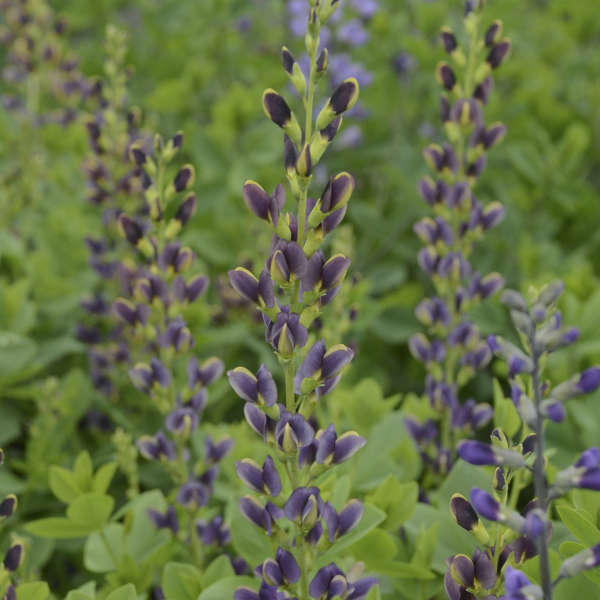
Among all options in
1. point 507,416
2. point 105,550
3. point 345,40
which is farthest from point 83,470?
point 345,40

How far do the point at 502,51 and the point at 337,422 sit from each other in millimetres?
927

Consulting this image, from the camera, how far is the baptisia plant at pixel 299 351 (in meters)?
1.03

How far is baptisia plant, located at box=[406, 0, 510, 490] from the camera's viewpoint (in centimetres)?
174

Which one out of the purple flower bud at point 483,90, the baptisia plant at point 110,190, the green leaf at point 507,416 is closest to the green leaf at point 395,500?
the green leaf at point 507,416

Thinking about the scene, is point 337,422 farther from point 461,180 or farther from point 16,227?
point 16,227

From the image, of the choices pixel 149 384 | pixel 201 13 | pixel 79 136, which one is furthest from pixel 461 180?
pixel 201 13

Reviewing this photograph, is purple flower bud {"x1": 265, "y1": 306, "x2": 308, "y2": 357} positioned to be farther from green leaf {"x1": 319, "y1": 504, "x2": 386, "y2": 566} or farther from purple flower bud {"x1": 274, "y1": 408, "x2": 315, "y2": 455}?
green leaf {"x1": 319, "y1": 504, "x2": 386, "y2": 566}

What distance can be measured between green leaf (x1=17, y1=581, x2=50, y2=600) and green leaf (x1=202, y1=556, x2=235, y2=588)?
0.86ft

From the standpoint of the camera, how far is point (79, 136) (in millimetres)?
3484

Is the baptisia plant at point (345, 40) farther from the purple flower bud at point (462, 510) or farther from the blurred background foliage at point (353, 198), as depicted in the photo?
the purple flower bud at point (462, 510)

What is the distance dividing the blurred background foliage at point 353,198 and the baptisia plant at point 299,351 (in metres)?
0.65

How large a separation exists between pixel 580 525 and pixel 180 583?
0.67 meters

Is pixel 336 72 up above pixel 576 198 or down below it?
above

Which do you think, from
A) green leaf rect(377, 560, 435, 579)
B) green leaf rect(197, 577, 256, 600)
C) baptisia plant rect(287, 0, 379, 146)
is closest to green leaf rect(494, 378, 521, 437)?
green leaf rect(377, 560, 435, 579)
